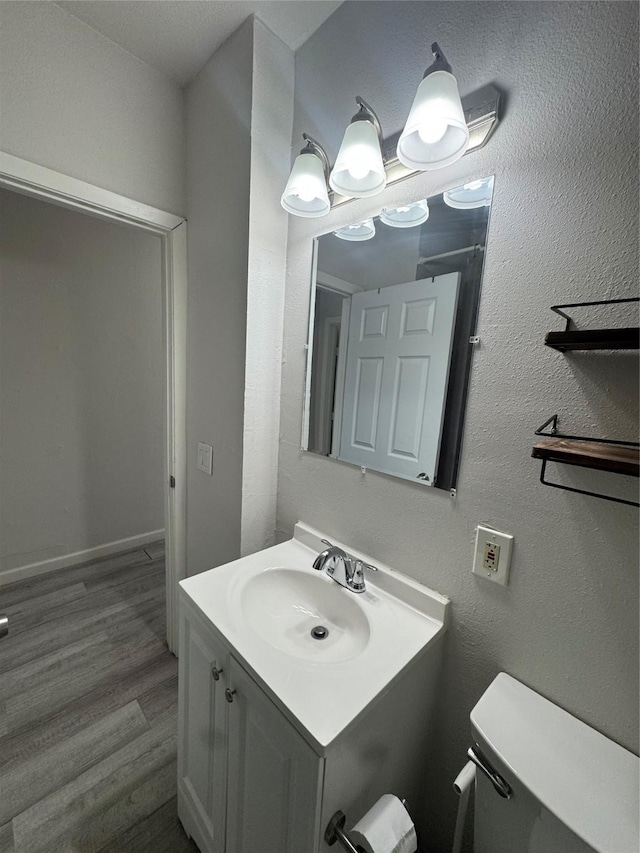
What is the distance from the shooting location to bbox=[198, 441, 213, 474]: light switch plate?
1.38m

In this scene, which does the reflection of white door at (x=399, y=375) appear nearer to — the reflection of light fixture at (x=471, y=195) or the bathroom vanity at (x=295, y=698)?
the reflection of light fixture at (x=471, y=195)

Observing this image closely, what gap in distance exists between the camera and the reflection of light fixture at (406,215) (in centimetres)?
89

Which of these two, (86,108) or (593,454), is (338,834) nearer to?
(593,454)

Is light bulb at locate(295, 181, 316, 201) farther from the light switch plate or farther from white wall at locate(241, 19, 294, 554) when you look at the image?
the light switch plate

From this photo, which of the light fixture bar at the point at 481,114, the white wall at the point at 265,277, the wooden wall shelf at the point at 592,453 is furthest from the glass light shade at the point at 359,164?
the wooden wall shelf at the point at 592,453

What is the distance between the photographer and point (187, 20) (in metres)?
1.10

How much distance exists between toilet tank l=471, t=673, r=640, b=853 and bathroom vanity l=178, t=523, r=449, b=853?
184 mm

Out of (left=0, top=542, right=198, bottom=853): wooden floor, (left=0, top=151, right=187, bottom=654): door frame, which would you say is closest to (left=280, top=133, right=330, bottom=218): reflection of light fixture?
(left=0, top=151, right=187, bottom=654): door frame

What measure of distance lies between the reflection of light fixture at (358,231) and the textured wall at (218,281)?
1.05 feet

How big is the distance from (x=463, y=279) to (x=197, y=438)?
1138 millimetres

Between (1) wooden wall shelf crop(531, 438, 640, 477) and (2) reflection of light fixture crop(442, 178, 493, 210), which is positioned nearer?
(1) wooden wall shelf crop(531, 438, 640, 477)

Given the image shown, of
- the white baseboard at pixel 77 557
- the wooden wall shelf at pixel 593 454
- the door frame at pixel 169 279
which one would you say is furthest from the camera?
the white baseboard at pixel 77 557

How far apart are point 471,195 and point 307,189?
46 cm

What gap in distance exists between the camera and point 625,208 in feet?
2.01
